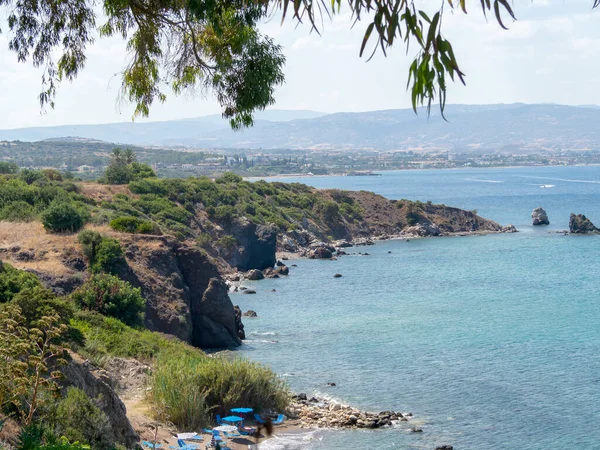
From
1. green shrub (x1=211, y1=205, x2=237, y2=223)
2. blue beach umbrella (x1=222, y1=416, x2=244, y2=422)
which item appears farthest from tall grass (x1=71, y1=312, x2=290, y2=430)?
green shrub (x1=211, y1=205, x2=237, y2=223)

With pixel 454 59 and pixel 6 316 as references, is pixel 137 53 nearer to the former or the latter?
pixel 6 316

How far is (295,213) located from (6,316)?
3094 inches

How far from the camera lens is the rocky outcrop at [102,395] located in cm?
1549

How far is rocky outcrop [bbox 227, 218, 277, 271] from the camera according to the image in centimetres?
6862

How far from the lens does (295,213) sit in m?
92.7

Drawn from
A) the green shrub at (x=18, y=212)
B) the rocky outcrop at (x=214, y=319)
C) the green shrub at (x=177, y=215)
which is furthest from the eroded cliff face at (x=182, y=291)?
the green shrub at (x=177, y=215)

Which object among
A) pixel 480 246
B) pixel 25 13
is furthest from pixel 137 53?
pixel 480 246

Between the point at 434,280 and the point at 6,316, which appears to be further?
the point at 434,280

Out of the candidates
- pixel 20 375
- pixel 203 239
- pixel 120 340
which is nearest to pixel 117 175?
pixel 203 239

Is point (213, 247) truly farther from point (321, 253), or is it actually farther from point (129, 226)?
point (129, 226)

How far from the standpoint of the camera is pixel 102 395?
15.9m

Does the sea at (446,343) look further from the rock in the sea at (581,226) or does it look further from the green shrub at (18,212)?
the rock in the sea at (581,226)

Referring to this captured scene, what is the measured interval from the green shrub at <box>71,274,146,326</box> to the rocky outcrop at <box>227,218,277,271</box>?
37.0 meters

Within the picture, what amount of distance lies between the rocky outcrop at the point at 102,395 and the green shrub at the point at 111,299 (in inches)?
531
